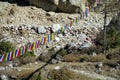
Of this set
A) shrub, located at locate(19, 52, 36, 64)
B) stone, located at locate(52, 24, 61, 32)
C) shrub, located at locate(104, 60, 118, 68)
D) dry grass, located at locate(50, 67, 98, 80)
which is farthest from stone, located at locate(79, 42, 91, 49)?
dry grass, located at locate(50, 67, 98, 80)

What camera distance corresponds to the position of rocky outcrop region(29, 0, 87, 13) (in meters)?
23.9

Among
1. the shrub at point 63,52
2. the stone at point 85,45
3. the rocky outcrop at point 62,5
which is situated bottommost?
the shrub at point 63,52

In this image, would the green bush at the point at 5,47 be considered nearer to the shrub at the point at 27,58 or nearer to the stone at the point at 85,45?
the shrub at the point at 27,58

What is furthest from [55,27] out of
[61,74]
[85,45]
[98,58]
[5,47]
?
[61,74]

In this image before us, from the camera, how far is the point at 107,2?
21.3m

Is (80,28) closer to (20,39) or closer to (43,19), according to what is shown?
(43,19)

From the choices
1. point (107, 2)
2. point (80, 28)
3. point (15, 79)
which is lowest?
point (15, 79)

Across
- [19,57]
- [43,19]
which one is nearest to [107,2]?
[43,19]

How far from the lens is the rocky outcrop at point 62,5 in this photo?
2388 cm

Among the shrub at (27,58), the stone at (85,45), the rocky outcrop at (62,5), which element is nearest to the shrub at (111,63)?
the stone at (85,45)

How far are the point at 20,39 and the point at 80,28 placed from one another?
14.1 feet

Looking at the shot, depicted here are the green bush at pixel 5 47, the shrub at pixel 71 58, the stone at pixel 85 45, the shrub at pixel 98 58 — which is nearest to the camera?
the shrub at pixel 98 58

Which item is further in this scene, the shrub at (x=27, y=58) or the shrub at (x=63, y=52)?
the shrub at (x=63, y=52)

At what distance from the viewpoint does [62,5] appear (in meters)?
24.1
